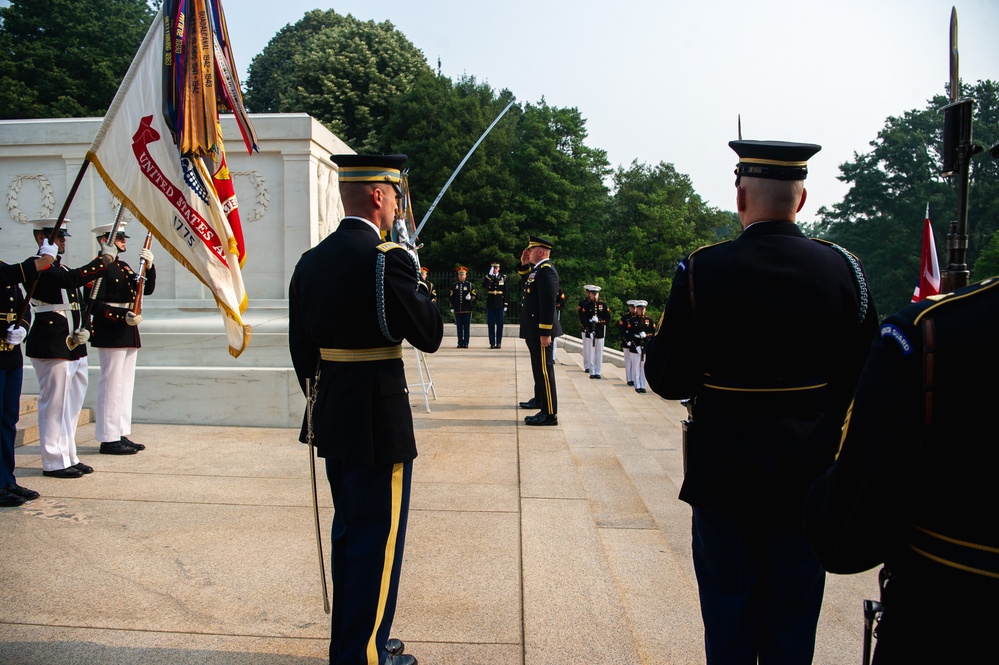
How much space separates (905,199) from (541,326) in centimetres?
4827

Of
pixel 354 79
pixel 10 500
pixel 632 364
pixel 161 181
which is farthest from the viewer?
pixel 354 79

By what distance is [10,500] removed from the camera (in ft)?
15.7

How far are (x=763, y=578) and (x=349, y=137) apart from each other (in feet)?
131

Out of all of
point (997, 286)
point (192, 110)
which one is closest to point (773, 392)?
point (997, 286)

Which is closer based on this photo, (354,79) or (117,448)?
(117,448)

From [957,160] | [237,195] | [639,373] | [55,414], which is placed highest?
[237,195]

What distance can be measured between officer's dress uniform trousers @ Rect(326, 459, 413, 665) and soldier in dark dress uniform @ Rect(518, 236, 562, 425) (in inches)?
198

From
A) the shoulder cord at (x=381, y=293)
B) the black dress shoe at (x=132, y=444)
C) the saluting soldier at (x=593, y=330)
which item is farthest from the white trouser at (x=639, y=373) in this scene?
the shoulder cord at (x=381, y=293)

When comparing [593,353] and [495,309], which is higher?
[495,309]

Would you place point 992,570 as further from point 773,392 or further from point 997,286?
point 773,392

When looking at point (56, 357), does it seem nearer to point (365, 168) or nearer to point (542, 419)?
point (365, 168)

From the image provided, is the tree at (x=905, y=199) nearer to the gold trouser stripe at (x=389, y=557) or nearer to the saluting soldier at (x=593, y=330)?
the saluting soldier at (x=593, y=330)

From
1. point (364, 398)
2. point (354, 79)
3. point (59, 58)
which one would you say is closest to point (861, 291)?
point (364, 398)

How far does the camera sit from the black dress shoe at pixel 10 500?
15.6 ft
